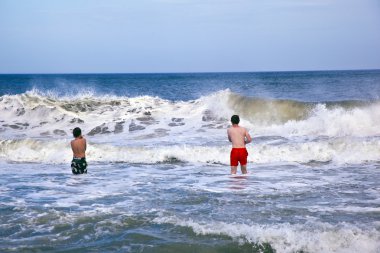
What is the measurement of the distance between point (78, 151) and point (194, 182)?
9.76 ft

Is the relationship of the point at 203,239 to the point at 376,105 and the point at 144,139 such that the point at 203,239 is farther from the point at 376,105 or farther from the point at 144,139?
the point at 376,105

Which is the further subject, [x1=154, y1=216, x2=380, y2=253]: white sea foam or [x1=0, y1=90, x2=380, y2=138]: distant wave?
[x1=0, y1=90, x2=380, y2=138]: distant wave

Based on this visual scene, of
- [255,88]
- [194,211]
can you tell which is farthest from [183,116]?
[255,88]

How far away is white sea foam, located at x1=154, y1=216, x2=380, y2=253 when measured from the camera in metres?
5.52

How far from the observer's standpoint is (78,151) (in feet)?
36.5

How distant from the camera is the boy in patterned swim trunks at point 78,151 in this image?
435 inches

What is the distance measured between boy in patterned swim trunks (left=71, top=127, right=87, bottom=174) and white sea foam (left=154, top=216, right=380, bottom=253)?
5.29 meters

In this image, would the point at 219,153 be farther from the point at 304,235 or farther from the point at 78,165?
the point at 304,235

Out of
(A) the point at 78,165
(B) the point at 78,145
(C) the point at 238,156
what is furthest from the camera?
(A) the point at 78,165

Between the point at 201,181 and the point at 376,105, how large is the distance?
12.4 m

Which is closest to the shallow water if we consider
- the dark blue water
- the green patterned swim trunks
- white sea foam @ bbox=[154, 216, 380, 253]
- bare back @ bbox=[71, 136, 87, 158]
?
white sea foam @ bbox=[154, 216, 380, 253]

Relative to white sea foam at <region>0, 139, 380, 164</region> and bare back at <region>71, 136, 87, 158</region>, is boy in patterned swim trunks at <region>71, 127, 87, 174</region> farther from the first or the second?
white sea foam at <region>0, 139, 380, 164</region>

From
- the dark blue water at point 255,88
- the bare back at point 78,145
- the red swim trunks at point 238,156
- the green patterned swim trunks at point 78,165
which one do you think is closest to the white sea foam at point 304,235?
the red swim trunks at point 238,156

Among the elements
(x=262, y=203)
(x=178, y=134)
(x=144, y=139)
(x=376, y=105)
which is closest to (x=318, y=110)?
(x=376, y=105)
